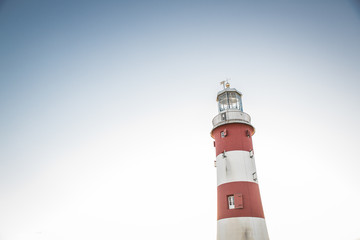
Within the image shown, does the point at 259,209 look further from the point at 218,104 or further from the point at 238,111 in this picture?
the point at 218,104

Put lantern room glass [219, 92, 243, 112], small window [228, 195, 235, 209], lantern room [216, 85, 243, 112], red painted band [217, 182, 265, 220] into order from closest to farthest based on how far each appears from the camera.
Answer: red painted band [217, 182, 265, 220] < small window [228, 195, 235, 209] < lantern room [216, 85, 243, 112] < lantern room glass [219, 92, 243, 112]

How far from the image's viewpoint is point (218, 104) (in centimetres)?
1997

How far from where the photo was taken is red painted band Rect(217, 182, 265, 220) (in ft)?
49.1

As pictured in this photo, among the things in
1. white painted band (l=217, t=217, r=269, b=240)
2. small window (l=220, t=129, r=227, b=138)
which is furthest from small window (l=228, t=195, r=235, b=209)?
small window (l=220, t=129, r=227, b=138)

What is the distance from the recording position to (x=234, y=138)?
17047 mm

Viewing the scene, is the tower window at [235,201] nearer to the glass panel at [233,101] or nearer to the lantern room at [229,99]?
the lantern room at [229,99]

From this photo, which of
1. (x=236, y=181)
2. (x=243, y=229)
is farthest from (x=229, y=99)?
(x=243, y=229)

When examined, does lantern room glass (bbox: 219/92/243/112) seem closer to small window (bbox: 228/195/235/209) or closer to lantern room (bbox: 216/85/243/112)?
lantern room (bbox: 216/85/243/112)

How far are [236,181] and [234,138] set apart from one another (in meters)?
3.00

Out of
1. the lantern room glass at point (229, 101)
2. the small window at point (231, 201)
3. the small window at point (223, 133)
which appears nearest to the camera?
the small window at point (231, 201)

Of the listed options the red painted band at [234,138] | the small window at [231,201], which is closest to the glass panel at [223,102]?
the red painted band at [234,138]

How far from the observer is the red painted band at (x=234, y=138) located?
16.9m

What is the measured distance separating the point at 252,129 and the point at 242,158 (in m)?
2.96

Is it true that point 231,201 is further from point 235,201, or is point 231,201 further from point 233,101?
point 233,101
